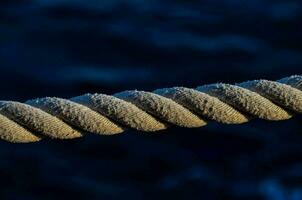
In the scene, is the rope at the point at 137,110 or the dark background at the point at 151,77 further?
the dark background at the point at 151,77

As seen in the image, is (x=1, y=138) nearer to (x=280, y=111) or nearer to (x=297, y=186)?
(x=280, y=111)

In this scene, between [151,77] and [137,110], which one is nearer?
[137,110]

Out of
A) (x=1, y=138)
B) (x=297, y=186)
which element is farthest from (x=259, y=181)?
(x=1, y=138)

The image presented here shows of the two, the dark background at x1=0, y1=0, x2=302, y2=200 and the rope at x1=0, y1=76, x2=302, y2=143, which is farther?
the dark background at x1=0, y1=0, x2=302, y2=200
